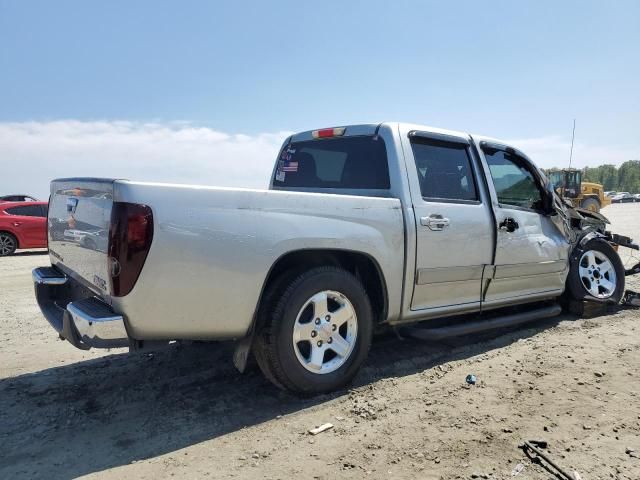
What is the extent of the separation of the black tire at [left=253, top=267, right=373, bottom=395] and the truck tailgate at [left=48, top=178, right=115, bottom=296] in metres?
0.99

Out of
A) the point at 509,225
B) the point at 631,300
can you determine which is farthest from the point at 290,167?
the point at 631,300

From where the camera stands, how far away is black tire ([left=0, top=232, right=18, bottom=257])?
505 inches

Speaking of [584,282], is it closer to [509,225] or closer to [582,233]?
[582,233]

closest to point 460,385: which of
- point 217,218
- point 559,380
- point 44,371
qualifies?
point 559,380

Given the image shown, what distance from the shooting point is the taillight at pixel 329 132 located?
4.32 metres

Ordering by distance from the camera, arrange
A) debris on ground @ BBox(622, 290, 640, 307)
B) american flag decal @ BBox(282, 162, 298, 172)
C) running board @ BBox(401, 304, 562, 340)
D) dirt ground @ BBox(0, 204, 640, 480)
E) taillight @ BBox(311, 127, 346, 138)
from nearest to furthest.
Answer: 1. dirt ground @ BBox(0, 204, 640, 480)
2. running board @ BBox(401, 304, 562, 340)
3. taillight @ BBox(311, 127, 346, 138)
4. american flag decal @ BBox(282, 162, 298, 172)
5. debris on ground @ BBox(622, 290, 640, 307)

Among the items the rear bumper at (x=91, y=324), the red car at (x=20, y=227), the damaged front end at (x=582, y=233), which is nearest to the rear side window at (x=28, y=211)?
the red car at (x=20, y=227)

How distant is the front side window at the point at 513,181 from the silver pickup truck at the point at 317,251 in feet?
0.06

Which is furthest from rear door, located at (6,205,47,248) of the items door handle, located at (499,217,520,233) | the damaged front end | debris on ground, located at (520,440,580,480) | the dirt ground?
debris on ground, located at (520,440,580,480)

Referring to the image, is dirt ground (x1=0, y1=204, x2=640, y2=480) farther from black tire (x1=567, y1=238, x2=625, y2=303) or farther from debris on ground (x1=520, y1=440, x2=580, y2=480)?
black tire (x1=567, y1=238, x2=625, y2=303)

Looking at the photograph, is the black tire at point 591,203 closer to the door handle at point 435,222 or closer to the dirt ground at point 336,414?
the dirt ground at point 336,414

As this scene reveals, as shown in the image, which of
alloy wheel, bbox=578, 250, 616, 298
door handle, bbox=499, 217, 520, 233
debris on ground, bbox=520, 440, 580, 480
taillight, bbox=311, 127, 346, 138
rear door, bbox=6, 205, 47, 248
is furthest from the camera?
rear door, bbox=6, 205, 47, 248

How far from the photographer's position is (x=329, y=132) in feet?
14.6

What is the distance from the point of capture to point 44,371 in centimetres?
402
